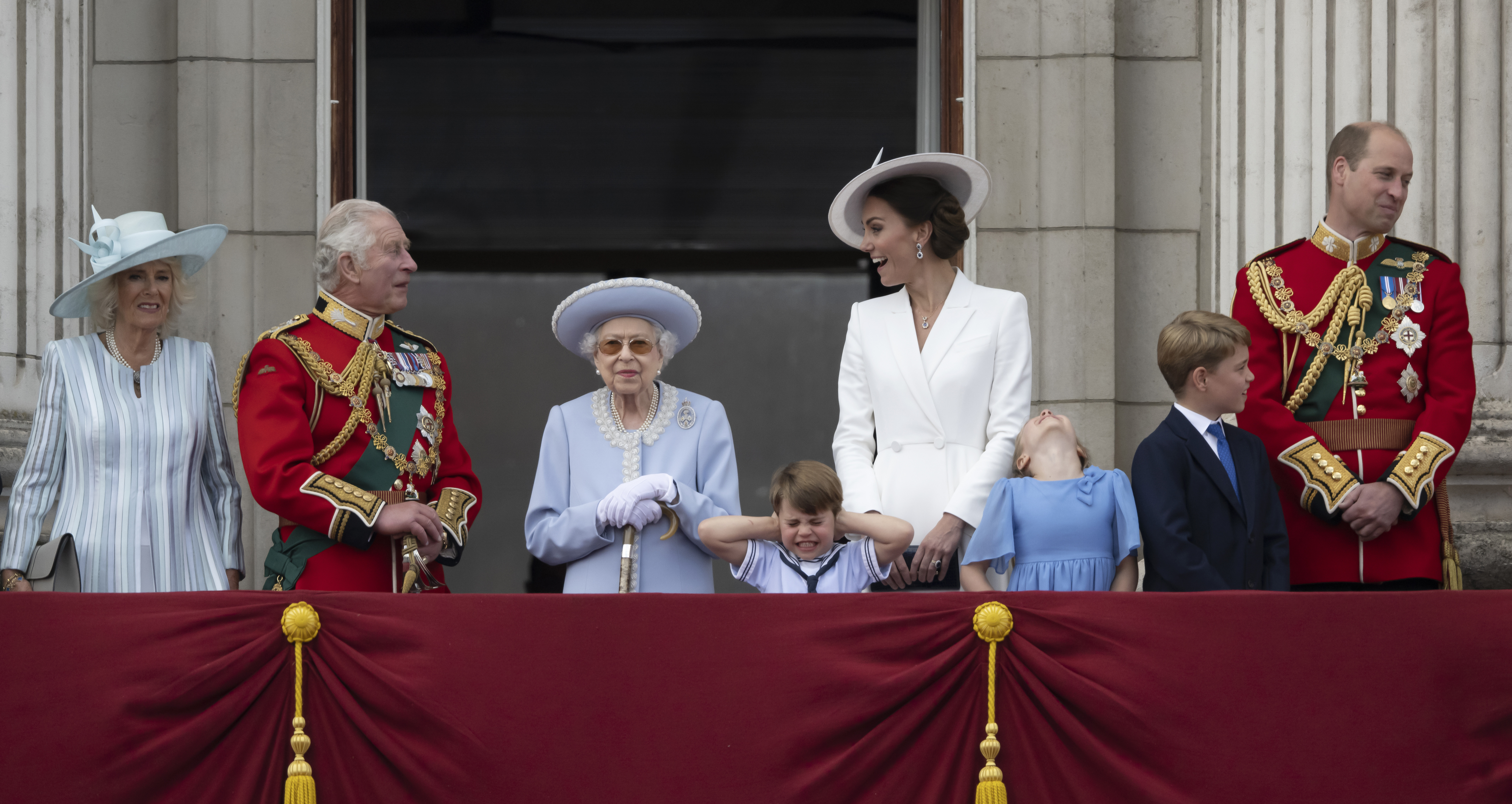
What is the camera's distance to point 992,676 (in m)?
3.28

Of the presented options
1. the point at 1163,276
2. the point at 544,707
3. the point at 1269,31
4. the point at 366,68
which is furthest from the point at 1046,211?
Result: the point at 544,707

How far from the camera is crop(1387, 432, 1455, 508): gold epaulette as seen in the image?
3.97 metres

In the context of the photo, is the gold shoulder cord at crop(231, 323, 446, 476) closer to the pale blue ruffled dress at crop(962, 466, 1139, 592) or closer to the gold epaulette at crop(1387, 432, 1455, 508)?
the pale blue ruffled dress at crop(962, 466, 1139, 592)

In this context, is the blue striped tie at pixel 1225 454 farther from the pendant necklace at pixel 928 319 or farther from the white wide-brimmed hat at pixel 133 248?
the white wide-brimmed hat at pixel 133 248

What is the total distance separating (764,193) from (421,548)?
356cm

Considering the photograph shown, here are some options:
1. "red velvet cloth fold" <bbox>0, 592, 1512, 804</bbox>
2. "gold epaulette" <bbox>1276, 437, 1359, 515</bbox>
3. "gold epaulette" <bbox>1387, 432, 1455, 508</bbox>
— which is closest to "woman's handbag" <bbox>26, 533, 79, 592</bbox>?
"red velvet cloth fold" <bbox>0, 592, 1512, 804</bbox>

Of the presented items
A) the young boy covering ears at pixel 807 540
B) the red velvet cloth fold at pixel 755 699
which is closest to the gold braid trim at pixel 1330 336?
the red velvet cloth fold at pixel 755 699

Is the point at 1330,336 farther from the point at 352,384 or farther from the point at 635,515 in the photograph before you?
the point at 352,384

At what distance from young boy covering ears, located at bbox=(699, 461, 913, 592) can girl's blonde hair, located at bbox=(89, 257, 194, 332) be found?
1.65 m

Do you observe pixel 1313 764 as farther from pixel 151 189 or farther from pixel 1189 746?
pixel 151 189

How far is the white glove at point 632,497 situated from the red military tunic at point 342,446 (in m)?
0.47

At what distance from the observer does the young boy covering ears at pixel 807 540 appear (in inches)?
148

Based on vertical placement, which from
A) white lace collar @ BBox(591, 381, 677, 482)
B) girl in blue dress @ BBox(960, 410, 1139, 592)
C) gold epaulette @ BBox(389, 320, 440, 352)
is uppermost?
gold epaulette @ BBox(389, 320, 440, 352)

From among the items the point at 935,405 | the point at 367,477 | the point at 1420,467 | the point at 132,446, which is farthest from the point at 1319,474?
the point at 132,446
